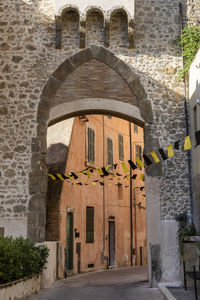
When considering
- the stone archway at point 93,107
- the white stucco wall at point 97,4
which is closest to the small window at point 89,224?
the stone archway at point 93,107

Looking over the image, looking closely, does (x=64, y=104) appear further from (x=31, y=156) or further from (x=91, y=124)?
(x=91, y=124)

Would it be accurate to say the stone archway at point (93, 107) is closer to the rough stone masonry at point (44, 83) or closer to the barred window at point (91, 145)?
the rough stone masonry at point (44, 83)

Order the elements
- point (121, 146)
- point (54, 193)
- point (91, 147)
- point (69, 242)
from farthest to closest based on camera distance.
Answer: point (121, 146), point (91, 147), point (69, 242), point (54, 193)

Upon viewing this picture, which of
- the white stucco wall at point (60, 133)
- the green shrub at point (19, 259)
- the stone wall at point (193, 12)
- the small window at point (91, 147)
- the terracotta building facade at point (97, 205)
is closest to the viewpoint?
the green shrub at point (19, 259)

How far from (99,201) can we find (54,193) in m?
4.45

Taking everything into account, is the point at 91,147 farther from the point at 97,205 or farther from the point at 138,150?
the point at 138,150

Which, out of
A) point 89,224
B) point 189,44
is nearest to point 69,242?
point 89,224

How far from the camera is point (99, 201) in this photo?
64.0 ft

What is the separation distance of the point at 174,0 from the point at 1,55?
5024mm

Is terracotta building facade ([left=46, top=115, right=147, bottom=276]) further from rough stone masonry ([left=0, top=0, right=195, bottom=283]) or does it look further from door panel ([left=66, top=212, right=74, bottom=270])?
rough stone masonry ([left=0, top=0, right=195, bottom=283])

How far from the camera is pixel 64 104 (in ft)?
40.3

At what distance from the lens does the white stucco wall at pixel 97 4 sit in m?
12.1

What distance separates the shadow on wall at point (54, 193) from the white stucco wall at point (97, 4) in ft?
17.8

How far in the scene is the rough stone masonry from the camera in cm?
1127
